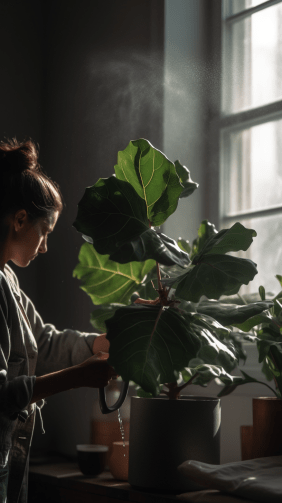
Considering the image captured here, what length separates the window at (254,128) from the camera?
1578 mm

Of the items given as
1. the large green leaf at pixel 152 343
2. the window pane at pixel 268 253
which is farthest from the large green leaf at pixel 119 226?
the window pane at pixel 268 253

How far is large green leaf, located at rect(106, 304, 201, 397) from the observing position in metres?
0.84

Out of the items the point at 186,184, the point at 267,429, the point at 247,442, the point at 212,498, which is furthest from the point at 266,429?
the point at 186,184

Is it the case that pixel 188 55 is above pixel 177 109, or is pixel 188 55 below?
above

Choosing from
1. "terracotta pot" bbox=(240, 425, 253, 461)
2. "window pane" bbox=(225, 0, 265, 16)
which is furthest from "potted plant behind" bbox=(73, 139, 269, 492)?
"window pane" bbox=(225, 0, 265, 16)

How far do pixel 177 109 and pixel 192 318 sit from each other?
96cm

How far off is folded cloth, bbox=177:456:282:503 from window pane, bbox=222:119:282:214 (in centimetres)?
86

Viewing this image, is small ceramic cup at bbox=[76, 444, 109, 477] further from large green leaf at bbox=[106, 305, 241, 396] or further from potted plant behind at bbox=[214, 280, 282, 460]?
large green leaf at bbox=[106, 305, 241, 396]

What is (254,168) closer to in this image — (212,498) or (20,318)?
(20,318)

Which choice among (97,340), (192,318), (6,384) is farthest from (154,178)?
(97,340)

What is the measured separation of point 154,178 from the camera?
0.96 metres

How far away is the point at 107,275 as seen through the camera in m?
1.24

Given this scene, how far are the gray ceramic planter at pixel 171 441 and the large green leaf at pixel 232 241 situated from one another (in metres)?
0.31

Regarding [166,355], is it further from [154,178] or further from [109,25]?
[109,25]
